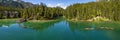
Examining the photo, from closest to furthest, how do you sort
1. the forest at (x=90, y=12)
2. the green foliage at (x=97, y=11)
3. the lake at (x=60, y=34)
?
the lake at (x=60, y=34), the green foliage at (x=97, y=11), the forest at (x=90, y=12)

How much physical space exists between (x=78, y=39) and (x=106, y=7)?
62.6 metres

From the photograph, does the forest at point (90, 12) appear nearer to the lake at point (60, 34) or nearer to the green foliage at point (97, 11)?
the green foliage at point (97, 11)

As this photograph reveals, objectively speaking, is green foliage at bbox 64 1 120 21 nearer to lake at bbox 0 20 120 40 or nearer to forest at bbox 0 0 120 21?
forest at bbox 0 0 120 21

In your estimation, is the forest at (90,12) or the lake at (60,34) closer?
the lake at (60,34)

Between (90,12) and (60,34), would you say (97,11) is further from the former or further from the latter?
(60,34)

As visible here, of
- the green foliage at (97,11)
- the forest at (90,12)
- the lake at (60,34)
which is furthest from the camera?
the forest at (90,12)

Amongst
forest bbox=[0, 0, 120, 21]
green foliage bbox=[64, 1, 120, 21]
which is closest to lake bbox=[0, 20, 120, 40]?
green foliage bbox=[64, 1, 120, 21]

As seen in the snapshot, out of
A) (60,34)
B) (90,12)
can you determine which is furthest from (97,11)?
(60,34)

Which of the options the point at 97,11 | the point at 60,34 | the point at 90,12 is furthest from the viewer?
the point at 90,12

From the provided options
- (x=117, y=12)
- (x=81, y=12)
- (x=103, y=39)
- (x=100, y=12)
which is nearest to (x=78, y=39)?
(x=103, y=39)

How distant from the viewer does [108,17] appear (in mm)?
100625

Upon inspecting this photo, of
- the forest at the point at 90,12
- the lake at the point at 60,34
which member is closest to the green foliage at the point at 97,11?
the forest at the point at 90,12

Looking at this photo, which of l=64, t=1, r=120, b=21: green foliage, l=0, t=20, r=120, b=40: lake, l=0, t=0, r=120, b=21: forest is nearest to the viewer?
l=0, t=20, r=120, b=40: lake

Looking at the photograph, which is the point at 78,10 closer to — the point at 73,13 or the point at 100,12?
the point at 73,13
